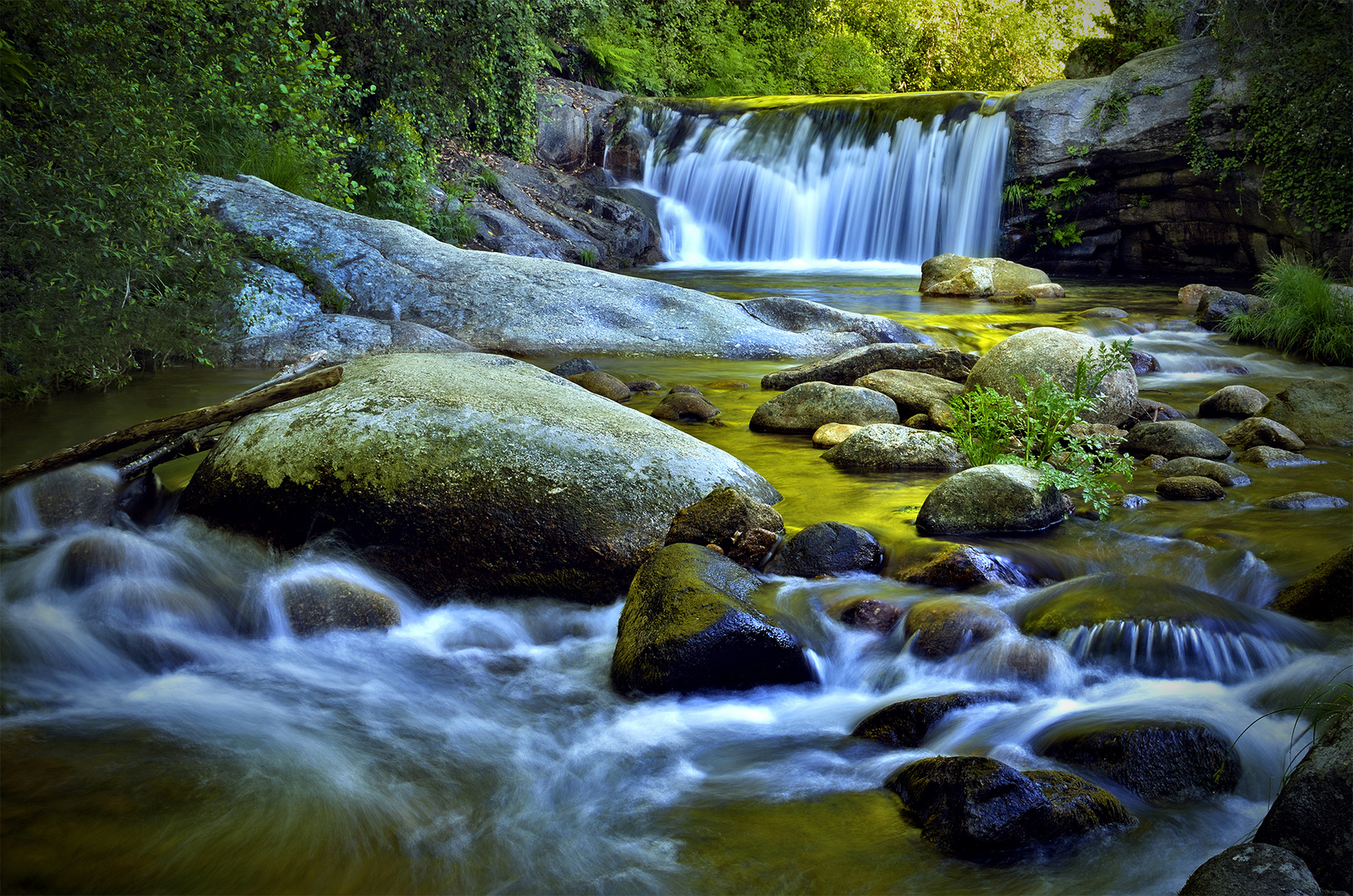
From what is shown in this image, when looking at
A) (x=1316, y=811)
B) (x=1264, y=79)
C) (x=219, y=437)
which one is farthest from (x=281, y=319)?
(x=1264, y=79)

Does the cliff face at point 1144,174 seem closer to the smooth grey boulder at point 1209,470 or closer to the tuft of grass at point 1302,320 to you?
the tuft of grass at point 1302,320

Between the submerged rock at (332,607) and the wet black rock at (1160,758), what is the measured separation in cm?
247

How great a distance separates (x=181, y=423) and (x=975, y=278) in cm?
1152

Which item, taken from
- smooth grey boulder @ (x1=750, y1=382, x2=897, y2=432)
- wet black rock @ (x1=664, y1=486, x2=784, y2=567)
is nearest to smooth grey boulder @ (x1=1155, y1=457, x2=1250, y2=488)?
smooth grey boulder @ (x1=750, y1=382, x2=897, y2=432)

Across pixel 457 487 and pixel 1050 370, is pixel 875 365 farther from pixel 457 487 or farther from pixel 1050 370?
pixel 457 487

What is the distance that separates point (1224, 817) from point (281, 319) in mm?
7448

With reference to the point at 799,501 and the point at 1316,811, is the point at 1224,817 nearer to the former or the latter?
the point at 1316,811

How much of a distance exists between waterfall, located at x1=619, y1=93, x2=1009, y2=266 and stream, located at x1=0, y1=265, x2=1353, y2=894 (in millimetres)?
13240

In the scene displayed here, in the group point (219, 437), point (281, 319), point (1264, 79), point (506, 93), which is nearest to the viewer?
point (219, 437)

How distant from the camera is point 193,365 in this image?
22.9ft

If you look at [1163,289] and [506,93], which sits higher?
[506,93]

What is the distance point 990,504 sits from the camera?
13.9 ft

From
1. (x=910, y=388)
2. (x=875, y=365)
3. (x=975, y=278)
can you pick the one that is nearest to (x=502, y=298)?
(x=875, y=365)

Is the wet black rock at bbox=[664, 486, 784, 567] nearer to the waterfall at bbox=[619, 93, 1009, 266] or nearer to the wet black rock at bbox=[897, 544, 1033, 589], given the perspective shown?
the wet black rock at bbox=[897, 544, 1033, 589]
